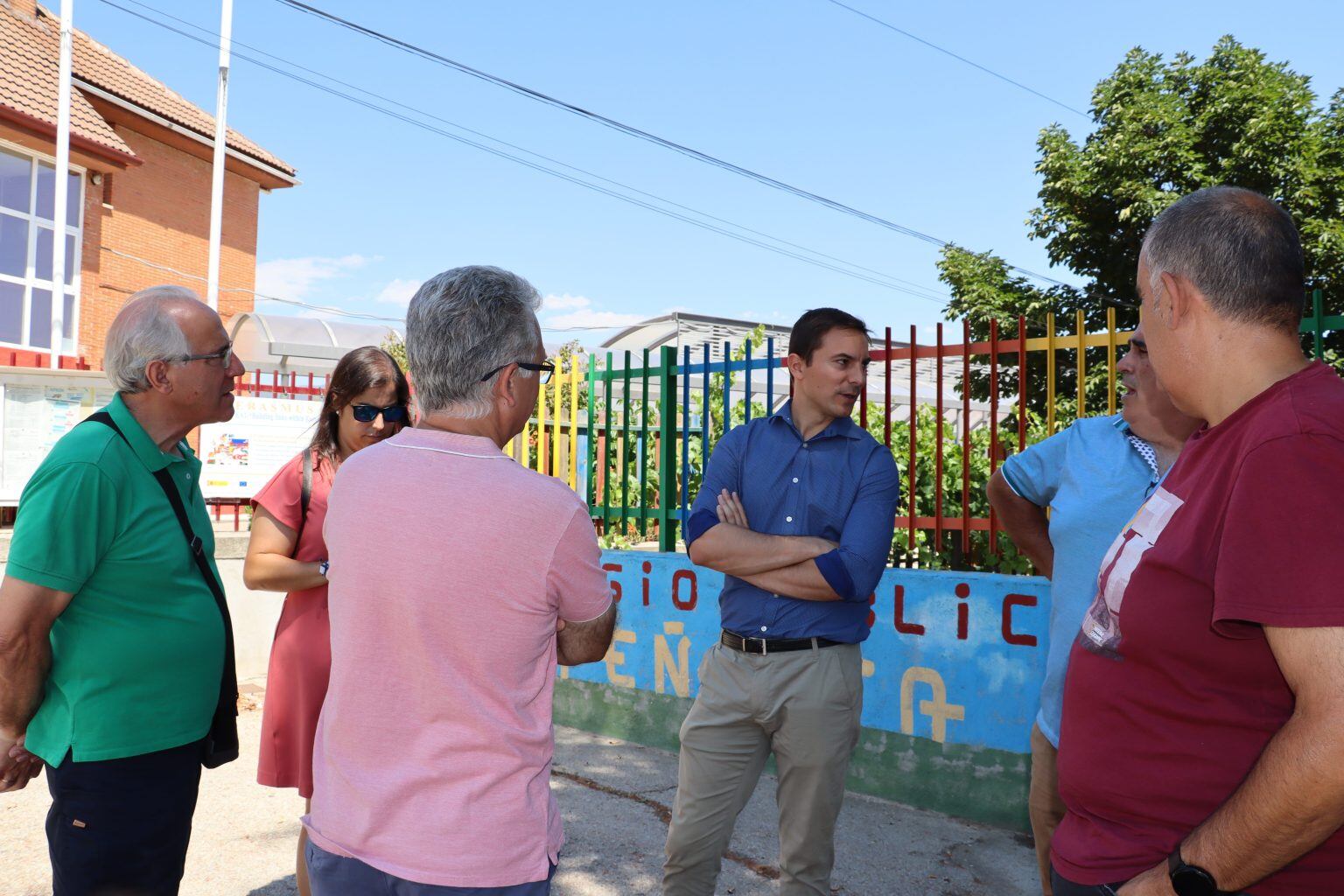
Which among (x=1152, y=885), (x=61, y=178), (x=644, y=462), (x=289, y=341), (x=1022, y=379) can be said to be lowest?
(x=1152, y=885)

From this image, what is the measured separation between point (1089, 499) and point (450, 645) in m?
1.98

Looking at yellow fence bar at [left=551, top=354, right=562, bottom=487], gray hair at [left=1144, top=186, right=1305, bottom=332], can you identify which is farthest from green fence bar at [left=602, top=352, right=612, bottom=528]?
gray hair at [left=1144, top=186, right=1305, bottom=332]

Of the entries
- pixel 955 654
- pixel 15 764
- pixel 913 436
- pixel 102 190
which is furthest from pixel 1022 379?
pixel 102 190

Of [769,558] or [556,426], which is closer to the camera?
[769,558]

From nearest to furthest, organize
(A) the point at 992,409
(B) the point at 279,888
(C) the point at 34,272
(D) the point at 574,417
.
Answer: (B) the point at 279,888, (A) the point at 992,409, (D) the point at 574,417, (C) the point at 34,272

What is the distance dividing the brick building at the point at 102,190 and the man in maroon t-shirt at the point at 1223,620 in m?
14.7

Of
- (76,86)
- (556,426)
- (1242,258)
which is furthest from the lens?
(76,86)

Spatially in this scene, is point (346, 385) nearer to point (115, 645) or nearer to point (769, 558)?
point (115, 645)

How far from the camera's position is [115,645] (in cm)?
227

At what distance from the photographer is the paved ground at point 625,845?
3828mm

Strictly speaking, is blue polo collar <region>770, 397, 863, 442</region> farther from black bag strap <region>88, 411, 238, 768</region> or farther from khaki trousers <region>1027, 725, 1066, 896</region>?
black bag strap <region>88, 411, 238, 768</region>

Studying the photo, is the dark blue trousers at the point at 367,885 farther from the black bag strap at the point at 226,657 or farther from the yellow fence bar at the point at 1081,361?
the yellow fence bar at the point at 1081,361

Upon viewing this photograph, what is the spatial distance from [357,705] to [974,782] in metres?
3.59

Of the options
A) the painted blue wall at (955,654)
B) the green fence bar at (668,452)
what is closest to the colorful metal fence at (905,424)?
the green fence bar at (668,452)
